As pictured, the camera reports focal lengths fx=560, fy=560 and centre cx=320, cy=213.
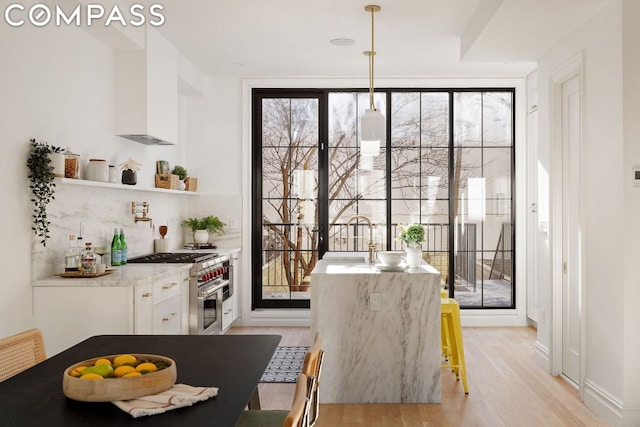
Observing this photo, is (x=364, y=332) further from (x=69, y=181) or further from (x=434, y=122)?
(x=434, y=122)

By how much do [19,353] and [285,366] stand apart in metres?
2.82

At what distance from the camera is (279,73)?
20.2ft

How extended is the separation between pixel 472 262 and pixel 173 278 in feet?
11.7

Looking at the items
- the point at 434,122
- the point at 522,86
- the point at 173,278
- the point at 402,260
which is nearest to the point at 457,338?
the point at 402,260

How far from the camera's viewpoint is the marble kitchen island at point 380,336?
383cm

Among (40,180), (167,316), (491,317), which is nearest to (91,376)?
(40,180)

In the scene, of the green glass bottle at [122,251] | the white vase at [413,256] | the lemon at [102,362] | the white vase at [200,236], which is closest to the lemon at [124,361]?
the lemon at [102,362]

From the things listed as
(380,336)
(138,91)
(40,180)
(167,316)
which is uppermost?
(138,91)

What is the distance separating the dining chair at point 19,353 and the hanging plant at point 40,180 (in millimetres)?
1328

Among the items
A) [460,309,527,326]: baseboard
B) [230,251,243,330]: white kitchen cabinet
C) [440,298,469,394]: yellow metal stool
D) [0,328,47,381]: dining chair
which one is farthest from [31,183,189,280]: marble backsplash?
[460,309,527,326]: baseboard

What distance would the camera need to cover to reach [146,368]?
68.6 inches

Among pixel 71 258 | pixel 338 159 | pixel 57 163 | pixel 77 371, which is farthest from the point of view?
pixel 338 159

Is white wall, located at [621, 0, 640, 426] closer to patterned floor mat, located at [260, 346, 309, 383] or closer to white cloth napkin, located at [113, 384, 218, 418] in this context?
patterned floor mat, located at [260, 346, 309, 383]

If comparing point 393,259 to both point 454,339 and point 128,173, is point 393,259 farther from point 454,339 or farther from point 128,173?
point 128,173
